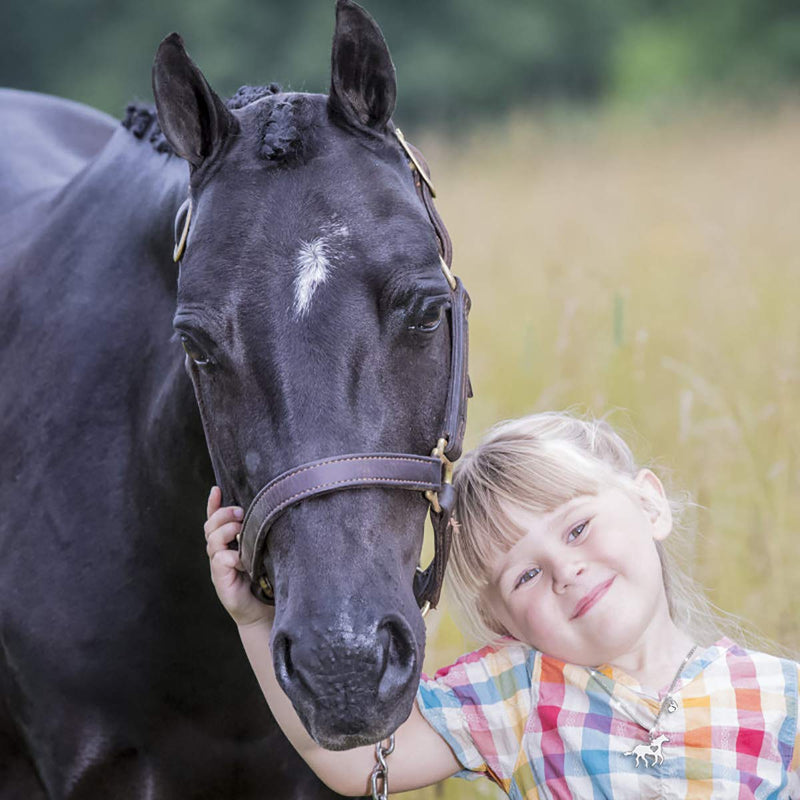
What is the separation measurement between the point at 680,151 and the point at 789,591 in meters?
6.95

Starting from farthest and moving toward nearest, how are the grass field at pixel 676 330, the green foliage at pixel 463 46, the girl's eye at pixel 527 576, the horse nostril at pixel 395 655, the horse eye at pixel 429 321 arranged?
1. the green foliage at pixel 463 46
2. the grass field at pixel 676 330
3. the girl's eye at pixel 527 576
4. the horse eye at pixel 429 321
5. the horse nostril at pixel 395 655

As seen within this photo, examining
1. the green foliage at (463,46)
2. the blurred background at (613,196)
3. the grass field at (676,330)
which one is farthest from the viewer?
the green foliage at (463,46)

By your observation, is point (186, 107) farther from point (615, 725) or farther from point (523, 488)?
point (615, 725)

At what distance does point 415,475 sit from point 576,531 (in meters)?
0.43

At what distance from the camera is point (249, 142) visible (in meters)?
1.86

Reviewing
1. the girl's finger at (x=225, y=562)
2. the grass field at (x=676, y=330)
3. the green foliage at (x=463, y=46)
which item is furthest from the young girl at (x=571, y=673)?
the green foliage at (x=463, y=46)

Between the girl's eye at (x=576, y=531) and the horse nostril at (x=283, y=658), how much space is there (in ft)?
2.05

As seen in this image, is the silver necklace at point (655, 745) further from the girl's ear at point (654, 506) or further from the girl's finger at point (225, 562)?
the girl's finger at point (225, 562)

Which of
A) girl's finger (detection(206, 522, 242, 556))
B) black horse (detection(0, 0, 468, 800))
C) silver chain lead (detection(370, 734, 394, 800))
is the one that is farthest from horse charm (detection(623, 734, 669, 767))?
girl's finger (detection(206, 522, 242, 556))

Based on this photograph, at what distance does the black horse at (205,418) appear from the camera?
1.60 metres

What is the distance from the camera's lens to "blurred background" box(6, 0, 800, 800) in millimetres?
3504

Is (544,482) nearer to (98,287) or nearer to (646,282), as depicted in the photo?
(98,287)

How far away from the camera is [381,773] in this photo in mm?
1882

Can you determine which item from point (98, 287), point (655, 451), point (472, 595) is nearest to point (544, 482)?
point (472, 595)
